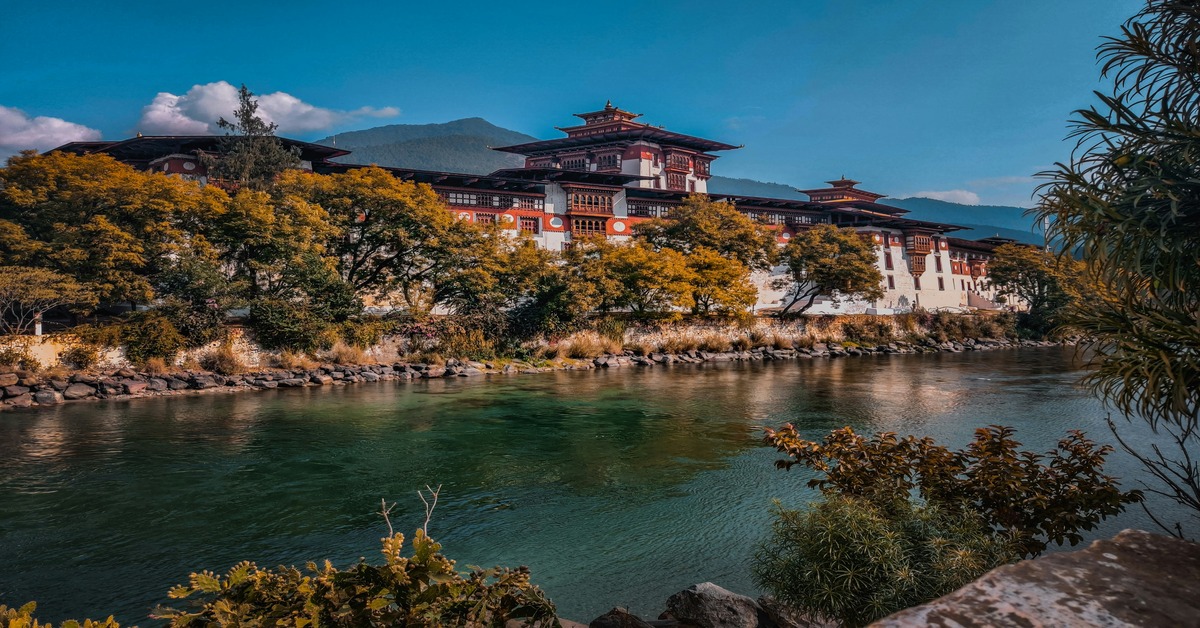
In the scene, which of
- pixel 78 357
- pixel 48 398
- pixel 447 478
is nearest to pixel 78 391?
pixel 48 398

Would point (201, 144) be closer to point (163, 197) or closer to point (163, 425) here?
point (163, 197)

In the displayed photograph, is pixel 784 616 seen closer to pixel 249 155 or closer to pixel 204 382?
pixel 204 382

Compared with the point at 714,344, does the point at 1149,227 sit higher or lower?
higher

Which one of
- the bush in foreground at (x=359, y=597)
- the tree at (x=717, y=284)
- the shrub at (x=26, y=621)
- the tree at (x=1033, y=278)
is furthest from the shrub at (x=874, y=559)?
the tree at (x=1033, y=278)

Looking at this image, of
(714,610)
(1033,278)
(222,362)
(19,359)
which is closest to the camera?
(714,610)

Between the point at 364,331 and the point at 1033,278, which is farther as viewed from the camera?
the point at 1033,278

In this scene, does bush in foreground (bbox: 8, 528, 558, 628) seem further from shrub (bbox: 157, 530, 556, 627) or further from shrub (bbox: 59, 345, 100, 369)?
shrub (bbox: 59, 345, 100, 369)

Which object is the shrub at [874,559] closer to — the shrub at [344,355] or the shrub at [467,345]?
the shrub at [344,355]

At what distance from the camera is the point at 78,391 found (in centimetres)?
2239

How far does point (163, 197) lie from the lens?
2675 cm

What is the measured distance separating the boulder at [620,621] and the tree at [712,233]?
38.7 m

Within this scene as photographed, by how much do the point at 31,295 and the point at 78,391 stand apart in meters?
3.88

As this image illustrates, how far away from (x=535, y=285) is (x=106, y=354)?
19900 mm

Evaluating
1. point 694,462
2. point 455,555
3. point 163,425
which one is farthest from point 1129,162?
point 163,425
